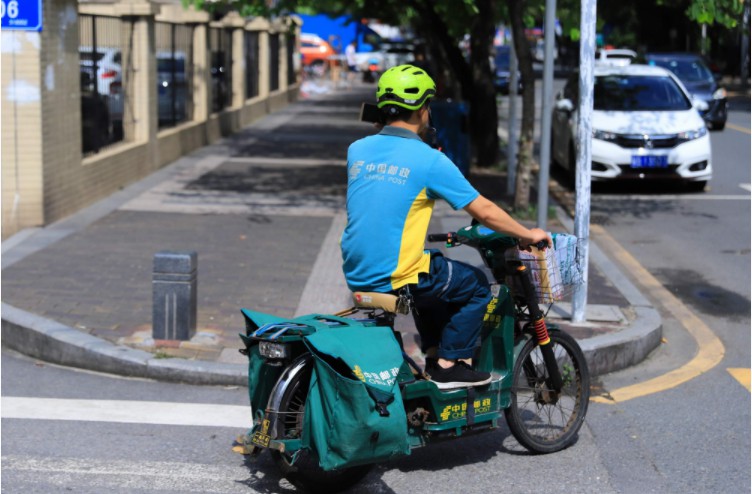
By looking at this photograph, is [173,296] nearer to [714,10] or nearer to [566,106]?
[714,10]

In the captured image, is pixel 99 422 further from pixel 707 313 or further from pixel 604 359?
pixel 707 313

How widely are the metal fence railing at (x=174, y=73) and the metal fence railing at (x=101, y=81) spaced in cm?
251

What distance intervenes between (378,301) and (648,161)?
37.7ft

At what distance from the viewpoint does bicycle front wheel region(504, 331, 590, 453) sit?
5.73 meters

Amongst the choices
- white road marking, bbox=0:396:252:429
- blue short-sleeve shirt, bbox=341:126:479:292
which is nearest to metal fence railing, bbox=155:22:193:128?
white road marking, bbox=0:396:252:429

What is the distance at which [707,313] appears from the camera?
937 centimetres

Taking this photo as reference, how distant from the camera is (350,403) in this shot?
4602 millimetres

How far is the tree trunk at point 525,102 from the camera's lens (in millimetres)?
12695

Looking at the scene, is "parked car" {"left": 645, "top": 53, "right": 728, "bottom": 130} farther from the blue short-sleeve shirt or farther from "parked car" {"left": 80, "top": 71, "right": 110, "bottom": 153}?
the blue short-sleeve shirt

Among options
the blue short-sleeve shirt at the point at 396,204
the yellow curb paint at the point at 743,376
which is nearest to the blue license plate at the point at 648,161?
the yellow curb paint at the point at 743,376

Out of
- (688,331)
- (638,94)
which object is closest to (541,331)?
(688,331)

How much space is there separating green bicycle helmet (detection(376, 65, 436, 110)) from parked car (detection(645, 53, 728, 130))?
20283 millimetres

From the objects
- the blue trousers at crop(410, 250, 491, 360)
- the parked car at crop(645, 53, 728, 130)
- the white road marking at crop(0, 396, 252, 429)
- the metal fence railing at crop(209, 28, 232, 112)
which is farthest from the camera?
the parked car at crop(645, 53, 728, 130)

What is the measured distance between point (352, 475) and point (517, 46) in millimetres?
8292
